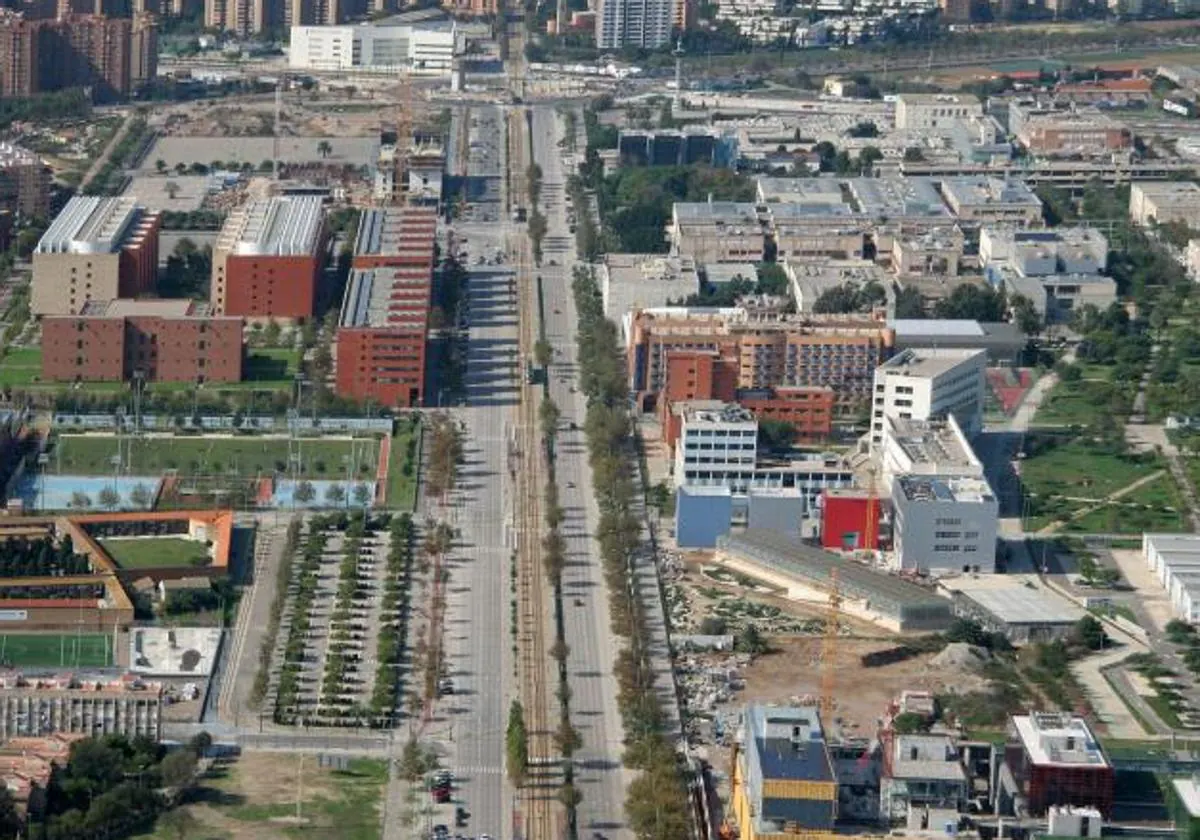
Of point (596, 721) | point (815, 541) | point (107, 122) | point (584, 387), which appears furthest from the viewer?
point (107, 122)

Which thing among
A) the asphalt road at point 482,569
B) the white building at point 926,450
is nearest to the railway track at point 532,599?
the asphalt road at point 482,569

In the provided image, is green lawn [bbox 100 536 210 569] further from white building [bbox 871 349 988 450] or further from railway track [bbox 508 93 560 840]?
white building [bbox 871 349 988 450]

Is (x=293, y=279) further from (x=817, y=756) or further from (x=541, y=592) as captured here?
(x=817, y=756)

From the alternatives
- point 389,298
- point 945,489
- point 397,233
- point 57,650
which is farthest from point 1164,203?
point 57,650

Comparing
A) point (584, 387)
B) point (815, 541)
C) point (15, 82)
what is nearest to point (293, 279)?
point (584, 387)

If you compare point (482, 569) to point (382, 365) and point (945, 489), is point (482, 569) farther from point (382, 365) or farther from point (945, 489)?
point (382, 365)

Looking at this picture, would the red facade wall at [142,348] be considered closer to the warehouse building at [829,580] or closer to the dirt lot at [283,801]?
the warehouse building at [829,580]
